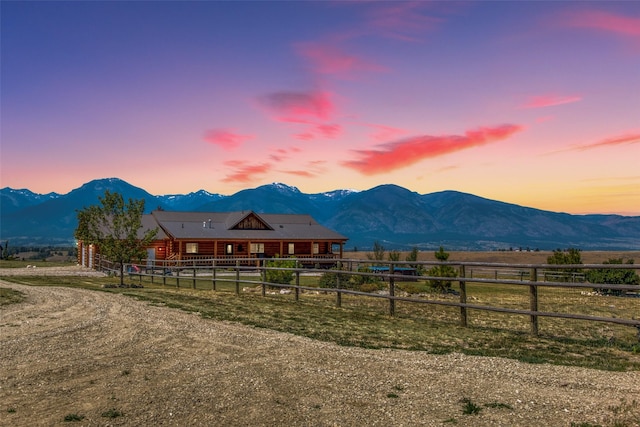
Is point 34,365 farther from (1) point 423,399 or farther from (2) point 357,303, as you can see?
(2) point 357,303

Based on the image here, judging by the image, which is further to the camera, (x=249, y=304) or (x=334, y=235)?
(x=334, y=235)

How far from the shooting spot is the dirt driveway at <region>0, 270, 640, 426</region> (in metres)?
7.65

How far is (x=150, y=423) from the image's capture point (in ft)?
24.8

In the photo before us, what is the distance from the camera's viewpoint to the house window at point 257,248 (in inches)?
2547

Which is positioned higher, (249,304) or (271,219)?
(271,219)

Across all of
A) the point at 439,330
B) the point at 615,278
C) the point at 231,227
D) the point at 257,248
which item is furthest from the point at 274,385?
the point at 231,227

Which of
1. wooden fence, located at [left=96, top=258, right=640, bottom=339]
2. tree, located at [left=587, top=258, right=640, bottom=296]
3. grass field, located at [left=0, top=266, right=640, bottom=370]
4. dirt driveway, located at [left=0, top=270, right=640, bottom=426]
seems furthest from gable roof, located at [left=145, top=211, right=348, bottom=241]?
dirt driveway, located at [left=0, top=270, right=640, bottom=426]

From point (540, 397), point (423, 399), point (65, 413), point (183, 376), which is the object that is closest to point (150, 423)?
point (65, 413)

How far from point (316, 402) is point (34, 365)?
21.9 feet

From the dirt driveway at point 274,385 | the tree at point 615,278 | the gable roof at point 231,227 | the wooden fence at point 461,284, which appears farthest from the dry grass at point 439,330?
the gable roof at point 231,227

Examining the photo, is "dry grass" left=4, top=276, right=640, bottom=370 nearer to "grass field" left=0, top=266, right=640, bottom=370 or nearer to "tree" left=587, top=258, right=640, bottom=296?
"grass field" left=0, top=266, right=640, bottom=370

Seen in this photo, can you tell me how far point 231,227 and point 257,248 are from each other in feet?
13.9

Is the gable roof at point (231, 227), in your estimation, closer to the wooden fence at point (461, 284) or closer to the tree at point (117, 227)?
the wooden fence at point (461, 284)

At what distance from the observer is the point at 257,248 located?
213 feet
